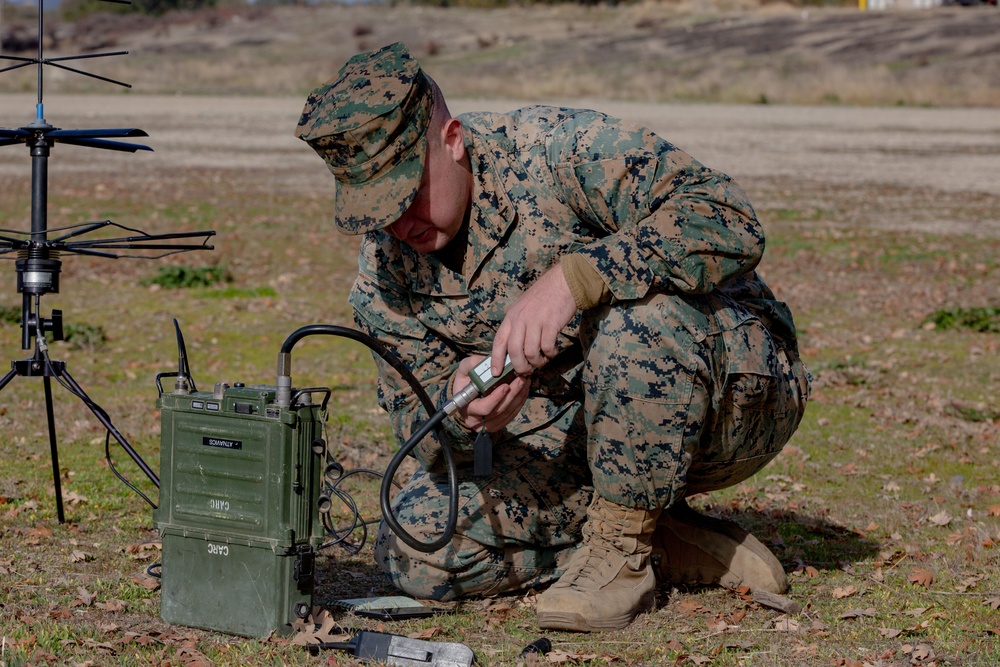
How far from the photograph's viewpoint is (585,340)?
11.3 feet

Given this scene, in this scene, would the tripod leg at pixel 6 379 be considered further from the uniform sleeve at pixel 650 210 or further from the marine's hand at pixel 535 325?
the uniform sleeve at pixel 650 210

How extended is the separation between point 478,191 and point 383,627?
4.08 feet

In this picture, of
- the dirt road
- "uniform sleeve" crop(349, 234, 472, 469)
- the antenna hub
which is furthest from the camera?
the dirt road

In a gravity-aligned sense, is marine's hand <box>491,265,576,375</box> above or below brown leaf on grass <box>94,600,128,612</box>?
above

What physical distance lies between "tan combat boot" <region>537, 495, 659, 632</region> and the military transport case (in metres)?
0.69

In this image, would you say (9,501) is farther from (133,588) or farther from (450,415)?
(450,415)

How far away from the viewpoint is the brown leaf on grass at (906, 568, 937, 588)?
383cm

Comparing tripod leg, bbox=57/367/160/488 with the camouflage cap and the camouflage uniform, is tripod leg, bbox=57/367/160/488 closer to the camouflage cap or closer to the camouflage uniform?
the camouflage uniform

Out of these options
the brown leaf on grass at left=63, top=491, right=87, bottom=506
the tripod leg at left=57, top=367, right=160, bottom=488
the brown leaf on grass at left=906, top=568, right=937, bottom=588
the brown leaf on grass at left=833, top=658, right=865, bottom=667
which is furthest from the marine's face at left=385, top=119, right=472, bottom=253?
the brown leaf on grass at left=63, top=491, right=87, bottom=506

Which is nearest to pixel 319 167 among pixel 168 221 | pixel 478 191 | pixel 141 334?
pixel 168 221

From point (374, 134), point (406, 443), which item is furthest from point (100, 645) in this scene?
point (374, 134)

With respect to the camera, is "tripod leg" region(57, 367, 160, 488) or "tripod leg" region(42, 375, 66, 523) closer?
"tripod leg" region(57, 367, 160, 488)

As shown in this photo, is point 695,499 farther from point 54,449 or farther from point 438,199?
point 54,449

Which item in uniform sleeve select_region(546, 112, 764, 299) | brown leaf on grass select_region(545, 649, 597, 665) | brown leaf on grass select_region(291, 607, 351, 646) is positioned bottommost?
brown leaf on grass select_region(545, 649, 597, 665)
